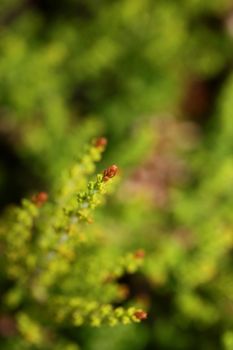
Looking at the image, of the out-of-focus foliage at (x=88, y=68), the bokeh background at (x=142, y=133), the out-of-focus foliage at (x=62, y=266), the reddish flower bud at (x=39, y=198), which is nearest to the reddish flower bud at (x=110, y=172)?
the out-of-focus foliage at (x=62, y=266)

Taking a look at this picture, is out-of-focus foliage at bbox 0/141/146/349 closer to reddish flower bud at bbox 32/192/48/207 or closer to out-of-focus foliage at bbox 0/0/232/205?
reddish flower bud at bbox 32/192/48/207

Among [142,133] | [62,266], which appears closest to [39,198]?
[62,266]

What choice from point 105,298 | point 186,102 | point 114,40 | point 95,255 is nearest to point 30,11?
point 114,40

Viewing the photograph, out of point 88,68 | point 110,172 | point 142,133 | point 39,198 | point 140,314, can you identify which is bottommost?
point 140,314

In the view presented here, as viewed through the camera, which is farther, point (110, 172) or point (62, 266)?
point (62, 266)

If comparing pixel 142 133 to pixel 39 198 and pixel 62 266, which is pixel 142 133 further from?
pixel 39 198
